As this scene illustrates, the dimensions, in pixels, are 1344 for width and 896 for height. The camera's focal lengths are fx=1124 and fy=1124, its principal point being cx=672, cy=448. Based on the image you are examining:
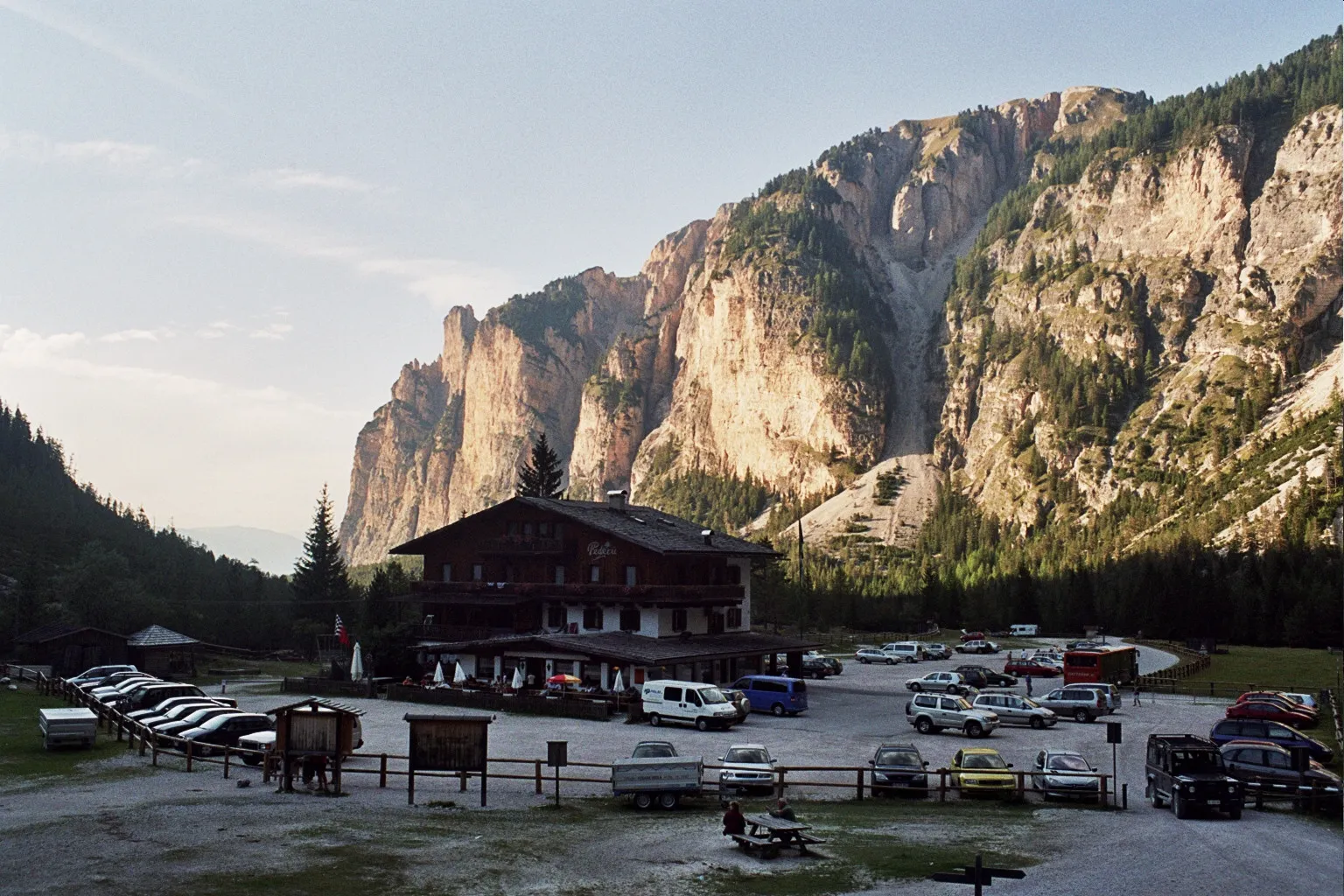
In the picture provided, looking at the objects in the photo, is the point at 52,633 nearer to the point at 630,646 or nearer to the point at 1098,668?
the point at 630,646

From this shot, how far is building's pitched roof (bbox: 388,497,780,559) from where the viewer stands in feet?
237

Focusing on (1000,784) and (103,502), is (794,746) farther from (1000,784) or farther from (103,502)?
(103,502)

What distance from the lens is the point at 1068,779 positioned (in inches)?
1291

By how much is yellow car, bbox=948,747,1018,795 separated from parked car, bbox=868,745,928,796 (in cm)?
99

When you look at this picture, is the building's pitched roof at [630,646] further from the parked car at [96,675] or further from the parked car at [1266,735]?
the parked car at [1266,735]

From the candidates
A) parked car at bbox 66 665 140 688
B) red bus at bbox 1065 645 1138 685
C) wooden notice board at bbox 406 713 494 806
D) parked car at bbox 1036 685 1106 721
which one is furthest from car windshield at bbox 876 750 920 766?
parked car at bbox 66 665 140 688

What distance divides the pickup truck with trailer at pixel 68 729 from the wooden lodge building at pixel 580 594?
26959 mm

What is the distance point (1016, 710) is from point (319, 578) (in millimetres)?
73454

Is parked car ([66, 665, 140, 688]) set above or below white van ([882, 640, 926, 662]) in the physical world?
above

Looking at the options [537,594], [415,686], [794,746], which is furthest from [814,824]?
[537,594]

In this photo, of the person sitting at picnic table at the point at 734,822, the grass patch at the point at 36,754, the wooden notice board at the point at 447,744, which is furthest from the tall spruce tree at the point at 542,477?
the person sitting at picnic table at the point at 734,822

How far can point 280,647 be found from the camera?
105188mm

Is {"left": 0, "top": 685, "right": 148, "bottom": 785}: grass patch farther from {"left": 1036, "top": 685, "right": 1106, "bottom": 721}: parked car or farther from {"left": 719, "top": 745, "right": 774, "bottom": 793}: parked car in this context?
{"left": 1036, "top": 685, "right": 1106, "bottom": 721}: parked car

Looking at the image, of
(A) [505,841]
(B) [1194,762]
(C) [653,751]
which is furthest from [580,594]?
(B) [1194,762]
